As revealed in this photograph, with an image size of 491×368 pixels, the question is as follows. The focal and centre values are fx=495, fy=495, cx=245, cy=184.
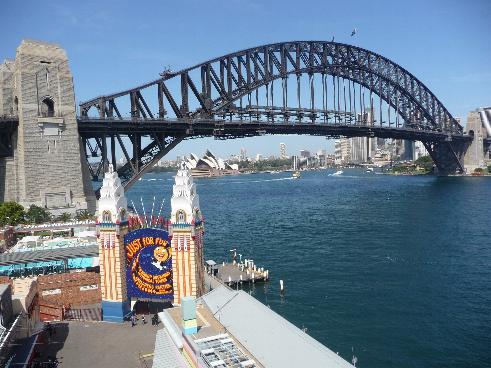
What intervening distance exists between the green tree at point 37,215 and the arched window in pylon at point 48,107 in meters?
9.64

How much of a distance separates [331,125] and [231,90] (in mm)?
22212

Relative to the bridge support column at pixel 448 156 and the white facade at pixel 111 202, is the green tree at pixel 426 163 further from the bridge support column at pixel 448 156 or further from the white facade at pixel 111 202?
the white facade at pixel 111 202

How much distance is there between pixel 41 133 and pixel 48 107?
3.07 metres

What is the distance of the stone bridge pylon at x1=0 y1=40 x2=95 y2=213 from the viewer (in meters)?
48.7


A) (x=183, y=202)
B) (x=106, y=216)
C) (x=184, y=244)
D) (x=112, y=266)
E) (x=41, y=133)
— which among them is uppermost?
(x=41, y=133)

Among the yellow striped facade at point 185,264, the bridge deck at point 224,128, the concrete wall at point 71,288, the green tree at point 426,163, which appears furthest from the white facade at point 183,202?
the green tree at point 426,163

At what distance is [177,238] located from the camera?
925 inches

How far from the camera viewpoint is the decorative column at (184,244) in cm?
2338

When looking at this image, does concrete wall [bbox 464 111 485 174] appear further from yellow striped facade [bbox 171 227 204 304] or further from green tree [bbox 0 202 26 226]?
yellow striped facade [bbox 171 227 204 304]

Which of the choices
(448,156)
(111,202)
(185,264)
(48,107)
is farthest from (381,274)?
(448,156)

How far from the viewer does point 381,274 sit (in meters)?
40.2

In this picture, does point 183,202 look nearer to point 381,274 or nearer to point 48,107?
point 381,274

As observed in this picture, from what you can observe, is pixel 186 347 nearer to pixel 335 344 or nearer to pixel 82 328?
pixel 82 328

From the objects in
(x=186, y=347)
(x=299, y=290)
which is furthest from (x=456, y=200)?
(x=186, y=347)
